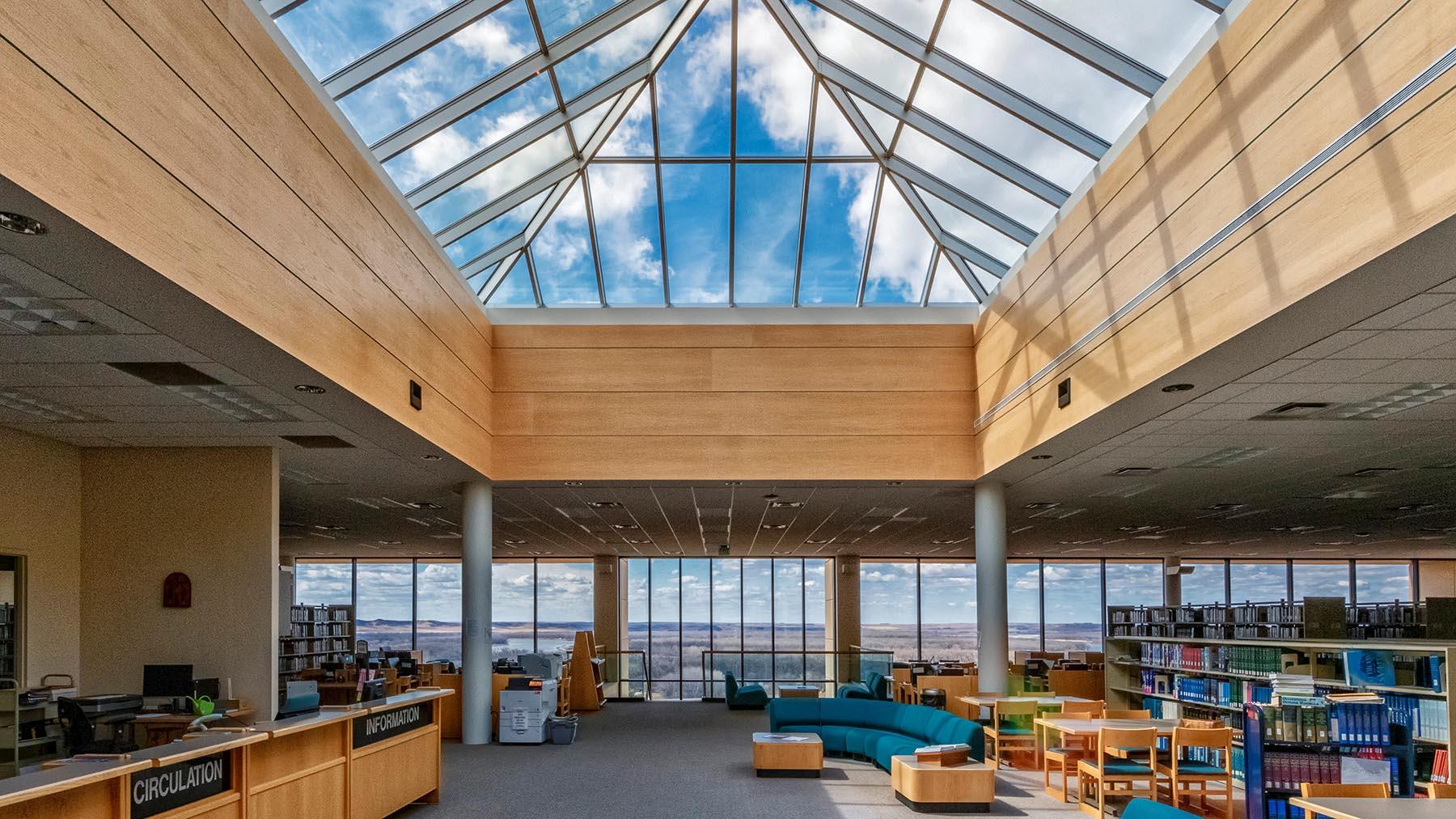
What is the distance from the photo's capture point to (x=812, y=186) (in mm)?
13180

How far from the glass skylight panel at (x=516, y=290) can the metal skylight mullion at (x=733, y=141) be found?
2.47m

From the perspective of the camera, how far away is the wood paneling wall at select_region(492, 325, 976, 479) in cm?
1432

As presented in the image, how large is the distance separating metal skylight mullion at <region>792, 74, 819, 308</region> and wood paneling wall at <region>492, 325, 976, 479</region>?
63 centimetres

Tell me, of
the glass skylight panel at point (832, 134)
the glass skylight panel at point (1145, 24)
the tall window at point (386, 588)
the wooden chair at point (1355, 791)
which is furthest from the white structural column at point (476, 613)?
the tall window at point (386, 588)

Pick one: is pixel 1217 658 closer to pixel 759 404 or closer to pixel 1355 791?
pixel 759 404

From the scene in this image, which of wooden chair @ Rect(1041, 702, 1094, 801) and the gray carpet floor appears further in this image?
wooden chair @ Rect(1041, 702, 1094, 801)

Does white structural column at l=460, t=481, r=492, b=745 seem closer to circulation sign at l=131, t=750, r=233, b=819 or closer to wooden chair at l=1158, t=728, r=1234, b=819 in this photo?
circulation sign at l=131, t=750, r=233, b=819

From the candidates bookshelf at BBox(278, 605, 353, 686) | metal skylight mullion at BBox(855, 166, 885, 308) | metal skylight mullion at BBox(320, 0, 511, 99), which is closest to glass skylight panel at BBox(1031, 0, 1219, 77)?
metal skylight mullion at BBox(320, 0, 511, 99)

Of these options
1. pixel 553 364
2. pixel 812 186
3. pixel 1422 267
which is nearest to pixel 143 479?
pixel 553 364

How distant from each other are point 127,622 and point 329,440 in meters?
2.67

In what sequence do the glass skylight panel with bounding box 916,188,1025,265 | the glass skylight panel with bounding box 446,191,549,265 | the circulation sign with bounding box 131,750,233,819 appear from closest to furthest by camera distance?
the circulation sign with bounding box 131,750,233,819 → the glass skylight panel with bounding box 916,188,1025,265 → the glass skylight panel with bounding box 446,191,549,265

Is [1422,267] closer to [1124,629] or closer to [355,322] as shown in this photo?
[355,322]

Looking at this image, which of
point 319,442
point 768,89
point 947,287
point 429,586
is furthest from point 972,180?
point 429,586

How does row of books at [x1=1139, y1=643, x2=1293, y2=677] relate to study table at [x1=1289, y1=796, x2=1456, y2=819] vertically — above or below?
below
